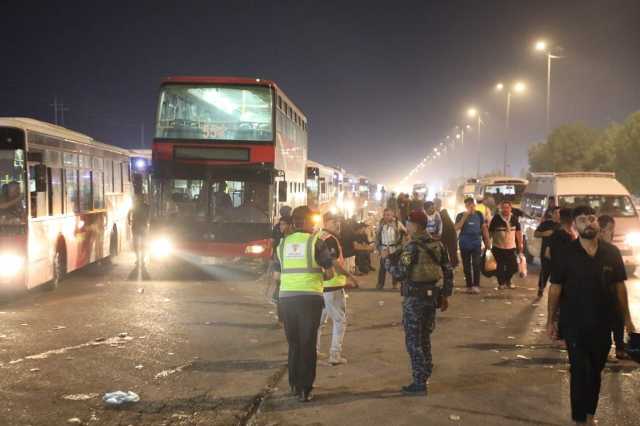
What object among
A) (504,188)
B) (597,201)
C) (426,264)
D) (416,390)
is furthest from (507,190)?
(416,390)

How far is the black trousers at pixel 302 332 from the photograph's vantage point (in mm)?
7156

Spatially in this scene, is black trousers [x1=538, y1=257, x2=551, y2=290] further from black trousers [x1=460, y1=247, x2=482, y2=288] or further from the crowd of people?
the crowd of people

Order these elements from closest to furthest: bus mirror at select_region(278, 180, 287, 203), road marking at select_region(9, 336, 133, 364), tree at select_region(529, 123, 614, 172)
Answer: road marking at select_region(9, 336, 133, 364) → bus mirror at select_region(278, 180, 287, 203) → tree at select_region(529, 123, 614, 172)

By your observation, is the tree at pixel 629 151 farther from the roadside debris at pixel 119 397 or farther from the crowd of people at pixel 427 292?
the roadside debris at pixel 119 397

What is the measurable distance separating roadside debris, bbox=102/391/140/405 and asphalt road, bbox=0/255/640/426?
0.07m

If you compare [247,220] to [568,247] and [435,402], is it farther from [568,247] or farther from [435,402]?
[568,247]

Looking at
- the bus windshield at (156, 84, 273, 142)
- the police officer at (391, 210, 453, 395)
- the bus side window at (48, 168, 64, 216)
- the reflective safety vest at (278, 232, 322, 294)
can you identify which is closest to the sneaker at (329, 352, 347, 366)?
the police officer at (391, 210, 453, 395)

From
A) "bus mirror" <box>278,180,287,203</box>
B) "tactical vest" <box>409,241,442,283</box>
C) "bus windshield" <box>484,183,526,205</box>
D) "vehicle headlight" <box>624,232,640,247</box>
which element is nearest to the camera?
"tactical vest" <box>409,241,442,283</box>

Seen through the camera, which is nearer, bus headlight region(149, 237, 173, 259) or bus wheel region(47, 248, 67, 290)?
bus wheel region(47, 248, 67, 290)

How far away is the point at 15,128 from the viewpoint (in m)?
13.3

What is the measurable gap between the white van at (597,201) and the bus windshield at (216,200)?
6429mm

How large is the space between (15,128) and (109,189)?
6783 millimetres

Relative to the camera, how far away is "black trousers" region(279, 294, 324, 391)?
7.16 meters

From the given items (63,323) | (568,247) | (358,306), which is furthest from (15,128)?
(568,247)
